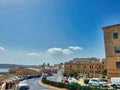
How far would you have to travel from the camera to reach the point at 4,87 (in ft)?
96.1

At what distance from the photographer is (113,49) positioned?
54625 mm

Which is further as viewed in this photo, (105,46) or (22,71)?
(22,71)

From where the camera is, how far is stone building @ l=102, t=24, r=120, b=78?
5388 centimetres

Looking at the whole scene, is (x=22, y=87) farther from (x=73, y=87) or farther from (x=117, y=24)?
(x=117, y=24)

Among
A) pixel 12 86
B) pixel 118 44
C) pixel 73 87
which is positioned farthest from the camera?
pixel 118 44

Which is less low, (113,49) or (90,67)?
(113,49)

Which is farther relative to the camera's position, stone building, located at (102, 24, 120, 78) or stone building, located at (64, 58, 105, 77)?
stone building, located at (64, 58, 105, 77)

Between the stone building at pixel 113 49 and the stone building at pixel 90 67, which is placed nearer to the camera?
the stone building at pixel 113 49

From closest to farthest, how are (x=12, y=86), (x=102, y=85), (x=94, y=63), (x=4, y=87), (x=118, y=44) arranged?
(x=4, y=87), (x=12, y=86), (x=102, y=85), (x=118, y=44), (x=94, y=63)

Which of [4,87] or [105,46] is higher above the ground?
[105,46]

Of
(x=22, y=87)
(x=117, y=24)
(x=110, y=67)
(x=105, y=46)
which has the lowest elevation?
(x=22, y=87)

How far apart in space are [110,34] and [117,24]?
3388mm

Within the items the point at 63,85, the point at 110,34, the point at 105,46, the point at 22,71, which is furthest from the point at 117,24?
the point at 22,71

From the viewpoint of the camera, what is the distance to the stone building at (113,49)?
53875 mm
